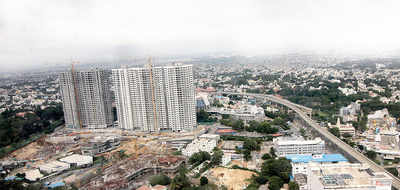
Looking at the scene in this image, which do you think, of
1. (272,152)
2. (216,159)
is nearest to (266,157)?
(272,152)

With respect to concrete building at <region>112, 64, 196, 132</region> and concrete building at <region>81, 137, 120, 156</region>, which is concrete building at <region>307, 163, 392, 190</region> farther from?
concrete building at <region>81, 137, 120, 156</region>

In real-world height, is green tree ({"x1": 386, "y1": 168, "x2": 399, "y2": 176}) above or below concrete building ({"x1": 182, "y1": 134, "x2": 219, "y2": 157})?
below

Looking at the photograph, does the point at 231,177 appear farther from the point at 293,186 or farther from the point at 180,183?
the point at 293,186

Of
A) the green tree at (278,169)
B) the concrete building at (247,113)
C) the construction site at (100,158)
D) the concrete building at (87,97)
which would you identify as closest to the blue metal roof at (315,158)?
the green tree at (278,169)

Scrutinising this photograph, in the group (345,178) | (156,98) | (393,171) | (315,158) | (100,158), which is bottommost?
(100,158)

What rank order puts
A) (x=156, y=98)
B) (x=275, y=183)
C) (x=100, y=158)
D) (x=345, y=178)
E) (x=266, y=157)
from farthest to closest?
(x=156, y=98) < (x=100, y=158) < (x=266, y=157) < (x=275, y=183) < (x=345, y=178)

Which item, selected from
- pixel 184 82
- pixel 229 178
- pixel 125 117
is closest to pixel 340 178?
pixel 229 178

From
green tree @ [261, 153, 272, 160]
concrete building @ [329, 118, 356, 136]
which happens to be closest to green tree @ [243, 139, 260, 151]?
green tree @ [261, 153, 272, 160]
